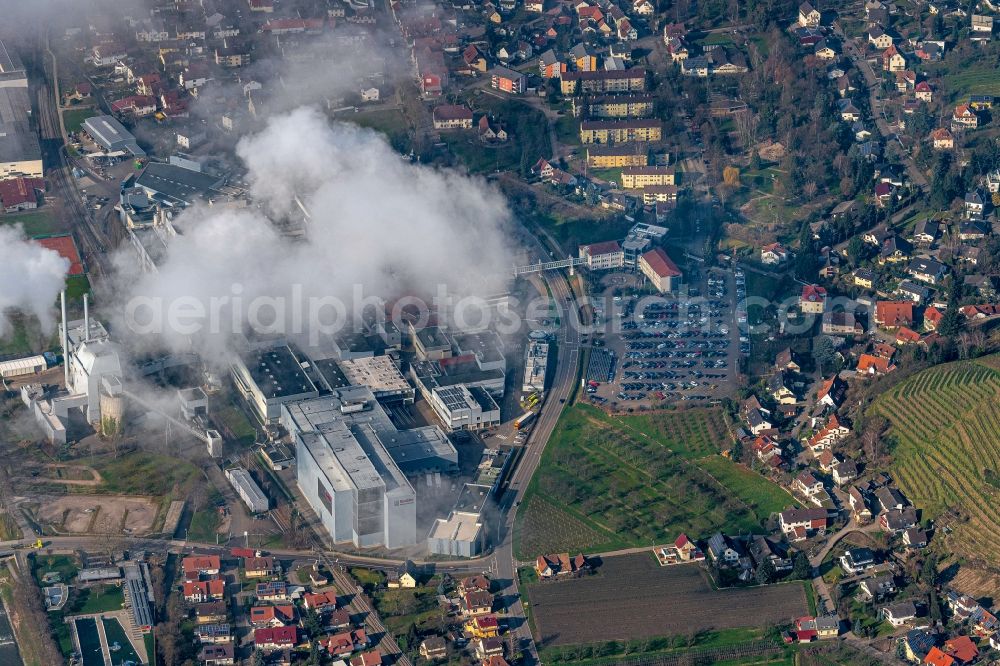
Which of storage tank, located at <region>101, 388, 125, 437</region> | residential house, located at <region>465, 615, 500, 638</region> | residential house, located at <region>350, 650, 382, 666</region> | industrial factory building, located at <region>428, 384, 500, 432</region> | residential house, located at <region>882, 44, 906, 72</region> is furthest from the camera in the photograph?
residential house, located at <region>882, 44, 906, 72</region>

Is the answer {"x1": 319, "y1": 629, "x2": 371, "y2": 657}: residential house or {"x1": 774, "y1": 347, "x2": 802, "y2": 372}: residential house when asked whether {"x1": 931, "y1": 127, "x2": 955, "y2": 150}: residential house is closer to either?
{"x1": 774, "y1": 347, "x2": 802, "y2": 372}: residential house

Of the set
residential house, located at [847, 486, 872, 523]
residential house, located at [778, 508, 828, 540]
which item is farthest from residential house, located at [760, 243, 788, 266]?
residential house, located at [778, 508, 828, 540]

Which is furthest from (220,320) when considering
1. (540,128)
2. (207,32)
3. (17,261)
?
(207,32)

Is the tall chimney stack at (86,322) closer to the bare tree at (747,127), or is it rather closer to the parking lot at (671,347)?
the parking lot at (671,347)

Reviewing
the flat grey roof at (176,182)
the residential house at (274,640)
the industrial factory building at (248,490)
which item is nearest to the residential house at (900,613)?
the residential house at (274,640)

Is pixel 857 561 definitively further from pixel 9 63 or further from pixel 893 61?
pixel 9 63

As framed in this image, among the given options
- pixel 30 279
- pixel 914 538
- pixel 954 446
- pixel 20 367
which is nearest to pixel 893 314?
pixel 954 446
